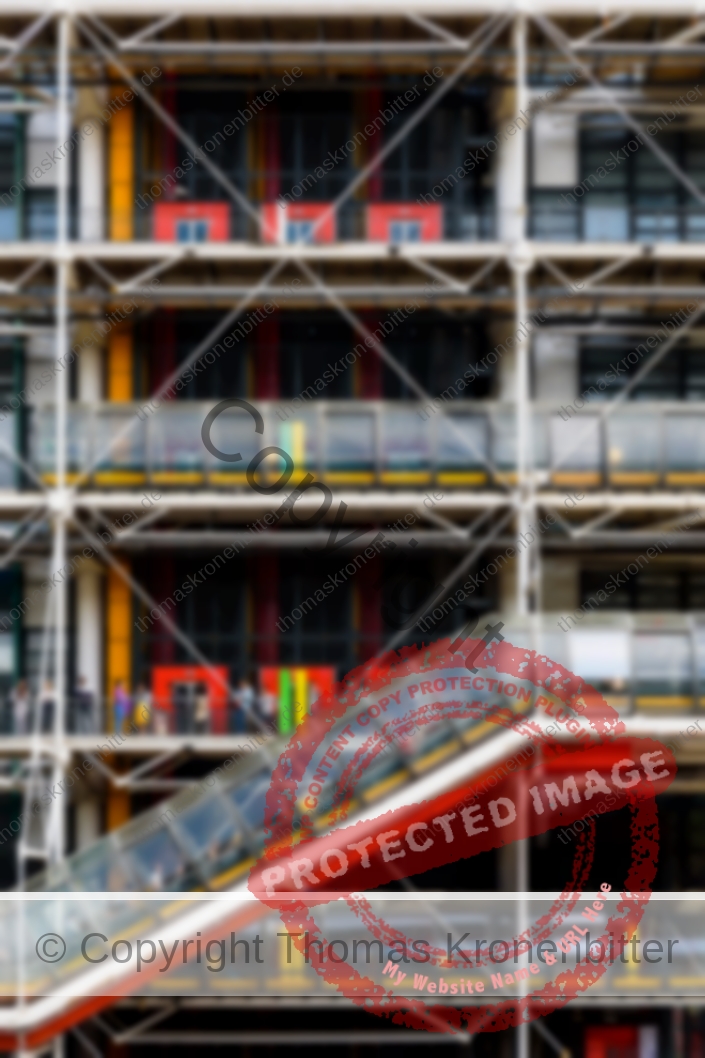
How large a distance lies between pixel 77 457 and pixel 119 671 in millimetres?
2998

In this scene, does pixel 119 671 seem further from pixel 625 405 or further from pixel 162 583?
pixel 625 405

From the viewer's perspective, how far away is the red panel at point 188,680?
49.6 ft

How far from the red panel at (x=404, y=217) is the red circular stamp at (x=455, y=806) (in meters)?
5.43

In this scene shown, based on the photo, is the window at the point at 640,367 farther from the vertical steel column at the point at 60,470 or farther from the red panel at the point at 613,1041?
the red panel at the point at 613,1041

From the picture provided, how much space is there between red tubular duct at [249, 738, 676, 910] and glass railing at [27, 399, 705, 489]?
3.37 m

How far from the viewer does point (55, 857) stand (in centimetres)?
1450

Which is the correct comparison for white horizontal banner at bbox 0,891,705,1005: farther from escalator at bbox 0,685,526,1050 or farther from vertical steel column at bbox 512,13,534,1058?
vertical steel column at bbox 512,13,534,1058

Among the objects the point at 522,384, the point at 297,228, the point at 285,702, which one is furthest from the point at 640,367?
the point at 285,702

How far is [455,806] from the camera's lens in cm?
1457

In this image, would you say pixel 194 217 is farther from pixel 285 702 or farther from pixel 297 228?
pixel 285 702

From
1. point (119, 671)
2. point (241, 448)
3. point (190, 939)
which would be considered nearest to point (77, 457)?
point (241, 448)

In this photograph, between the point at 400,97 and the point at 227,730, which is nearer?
the point at 227,730

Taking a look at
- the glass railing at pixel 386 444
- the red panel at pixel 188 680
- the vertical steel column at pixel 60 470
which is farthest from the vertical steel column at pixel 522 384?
the vertical steel column at pixel 60 470

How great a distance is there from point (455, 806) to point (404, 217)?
7607 mm
